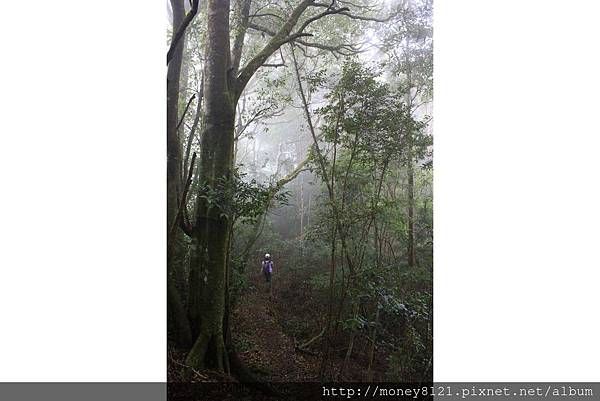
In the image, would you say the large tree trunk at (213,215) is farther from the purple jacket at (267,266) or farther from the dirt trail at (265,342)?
the purple jacket at (267,266)

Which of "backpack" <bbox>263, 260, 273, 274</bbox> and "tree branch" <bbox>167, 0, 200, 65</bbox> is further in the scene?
"backpack" <bbox>263, 260, 273, 274</bbox>

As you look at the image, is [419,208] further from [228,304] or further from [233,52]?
[233,52]

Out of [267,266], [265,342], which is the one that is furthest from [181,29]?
[265,342]

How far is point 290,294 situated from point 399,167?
126 cm

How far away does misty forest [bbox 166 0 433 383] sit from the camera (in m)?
2.26

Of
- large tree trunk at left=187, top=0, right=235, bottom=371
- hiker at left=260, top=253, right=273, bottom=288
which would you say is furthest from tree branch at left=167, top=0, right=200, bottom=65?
hiker at left=260, top=253, right=273, bottom=288

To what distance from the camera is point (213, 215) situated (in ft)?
7.57

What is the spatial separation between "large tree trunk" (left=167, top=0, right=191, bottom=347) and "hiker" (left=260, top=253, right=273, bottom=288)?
25.4 inches

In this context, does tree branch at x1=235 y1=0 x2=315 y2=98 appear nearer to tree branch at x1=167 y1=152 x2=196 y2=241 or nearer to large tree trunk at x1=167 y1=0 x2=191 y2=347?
large tree trunk at x1=167 y1=0 x2=191 y2=347

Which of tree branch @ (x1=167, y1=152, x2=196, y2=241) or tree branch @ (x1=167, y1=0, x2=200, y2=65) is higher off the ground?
tree branch @ (x1=167, y1=0, x2=200, y2=65)

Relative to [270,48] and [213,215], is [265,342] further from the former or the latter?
[270,48]

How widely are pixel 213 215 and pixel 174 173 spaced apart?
47cm

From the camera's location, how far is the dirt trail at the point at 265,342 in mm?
2236
